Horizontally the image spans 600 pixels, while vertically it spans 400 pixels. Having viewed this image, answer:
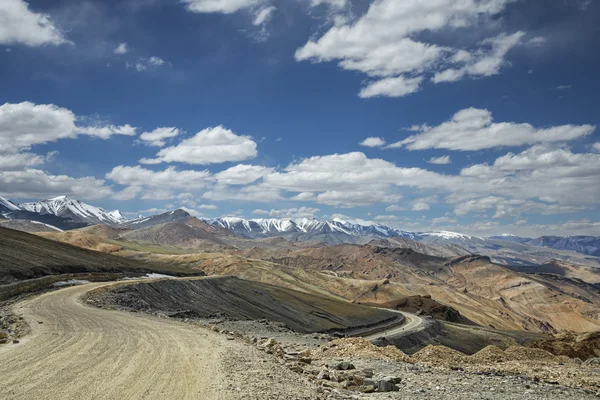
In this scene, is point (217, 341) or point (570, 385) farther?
point (217, 341)

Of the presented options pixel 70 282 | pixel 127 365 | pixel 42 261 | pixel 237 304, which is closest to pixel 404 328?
pixel 237 304

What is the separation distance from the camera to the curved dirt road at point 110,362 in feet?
46.9

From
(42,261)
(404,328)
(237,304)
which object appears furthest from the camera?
(404,328)

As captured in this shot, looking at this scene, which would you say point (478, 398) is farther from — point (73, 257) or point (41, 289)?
point (73, 257)

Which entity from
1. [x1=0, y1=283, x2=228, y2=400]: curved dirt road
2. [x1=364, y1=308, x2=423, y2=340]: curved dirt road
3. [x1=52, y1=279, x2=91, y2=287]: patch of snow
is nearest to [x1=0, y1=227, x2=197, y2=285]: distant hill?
[x1=52, y1=279, x2=91, y2=287]: patch of snow

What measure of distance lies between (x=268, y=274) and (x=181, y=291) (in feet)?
372

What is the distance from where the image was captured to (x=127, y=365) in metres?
17.6

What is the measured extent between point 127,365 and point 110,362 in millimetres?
823

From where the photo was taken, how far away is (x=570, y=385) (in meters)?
20.2

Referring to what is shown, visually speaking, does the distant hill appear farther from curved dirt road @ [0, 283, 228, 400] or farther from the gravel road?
the gravel road

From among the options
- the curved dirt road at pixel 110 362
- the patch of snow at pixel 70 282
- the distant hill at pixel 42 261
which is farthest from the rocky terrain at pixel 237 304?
the curved dirt road at pixel 110 362

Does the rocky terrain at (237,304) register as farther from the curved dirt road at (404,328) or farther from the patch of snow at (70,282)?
the patch of snow at (70,282)

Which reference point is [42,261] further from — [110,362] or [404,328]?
[404,328]

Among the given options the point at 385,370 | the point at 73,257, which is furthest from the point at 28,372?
the point at 73,257
